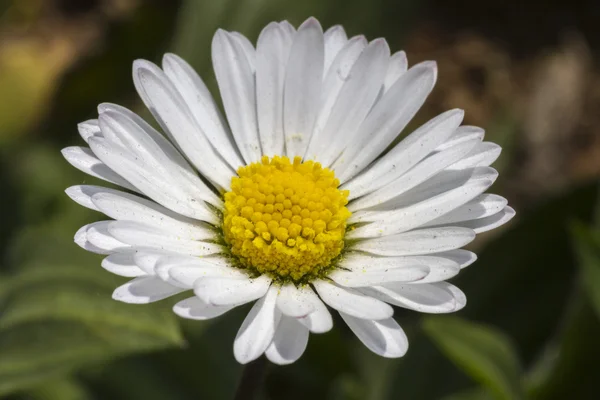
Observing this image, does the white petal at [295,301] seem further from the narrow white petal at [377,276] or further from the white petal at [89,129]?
the white petal at [89,129]

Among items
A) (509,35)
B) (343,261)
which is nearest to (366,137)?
(343,261)

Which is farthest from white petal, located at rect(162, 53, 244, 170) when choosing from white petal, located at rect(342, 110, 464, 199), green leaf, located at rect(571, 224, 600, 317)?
green leaf, located at rect(571, 224, 600, 317)

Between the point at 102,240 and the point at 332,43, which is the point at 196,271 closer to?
the point at 102,240

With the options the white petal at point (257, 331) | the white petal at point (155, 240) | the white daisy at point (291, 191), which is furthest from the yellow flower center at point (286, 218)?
the white petal at point (257, 331)

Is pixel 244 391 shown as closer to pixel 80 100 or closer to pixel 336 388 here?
pixel 336 388

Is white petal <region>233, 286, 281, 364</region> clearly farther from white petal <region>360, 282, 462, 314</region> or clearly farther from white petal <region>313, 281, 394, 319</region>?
white petal <region>360, 282, 462, 314</region>

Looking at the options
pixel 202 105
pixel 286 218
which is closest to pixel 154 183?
pixel 202 105
